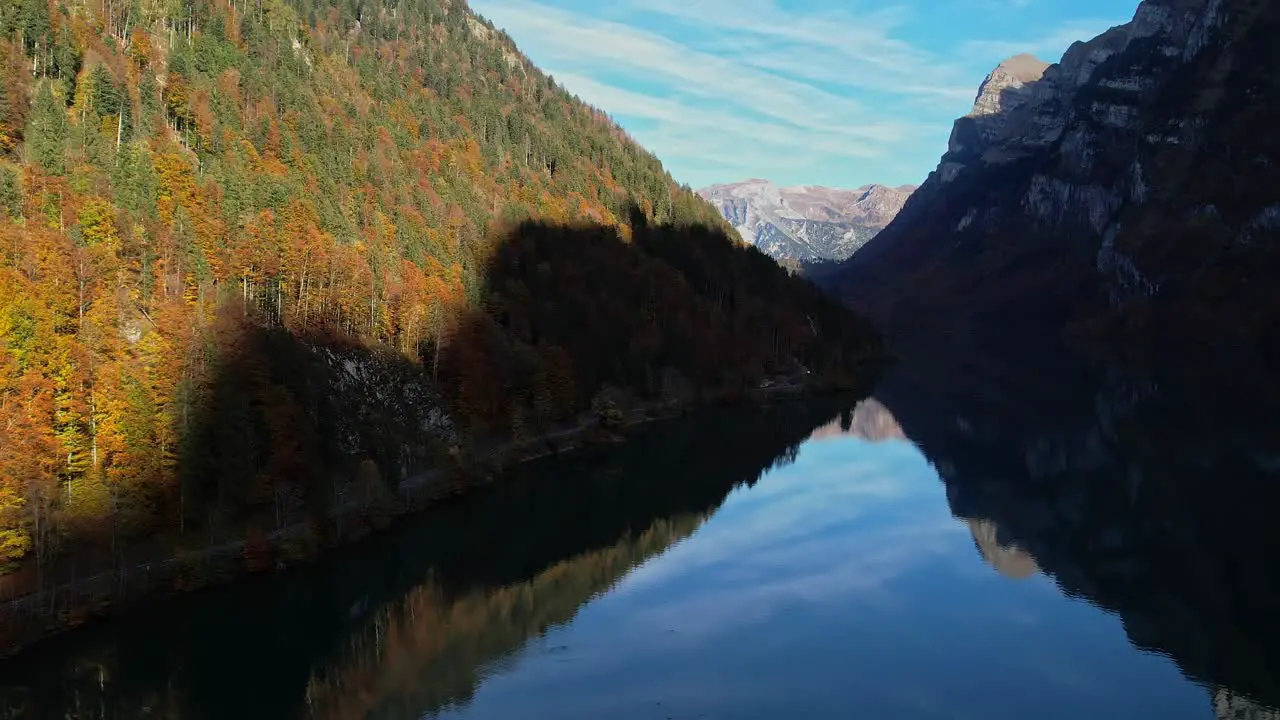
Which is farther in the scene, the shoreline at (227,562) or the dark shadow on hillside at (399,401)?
the dark shadow on hillside at (399,401)

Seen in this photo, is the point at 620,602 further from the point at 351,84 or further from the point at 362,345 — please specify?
the point at 351,84

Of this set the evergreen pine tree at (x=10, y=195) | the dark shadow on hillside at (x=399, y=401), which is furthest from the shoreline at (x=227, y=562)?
the evergreen pine tree at (x=10, y=195)

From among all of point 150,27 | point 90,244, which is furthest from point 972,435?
point 150,27

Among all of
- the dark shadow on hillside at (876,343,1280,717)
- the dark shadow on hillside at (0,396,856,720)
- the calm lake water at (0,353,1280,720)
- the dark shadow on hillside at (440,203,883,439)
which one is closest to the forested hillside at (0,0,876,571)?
the dark shadow on hillside at (440,203,883,439)

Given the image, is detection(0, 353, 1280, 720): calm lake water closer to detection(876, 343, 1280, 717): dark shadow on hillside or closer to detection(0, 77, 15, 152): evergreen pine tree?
detection(876, 343, 1280, 717): dark shadow on hillside

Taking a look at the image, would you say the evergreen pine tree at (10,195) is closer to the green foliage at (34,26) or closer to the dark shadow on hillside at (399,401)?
the dark shadow on hillside at (399,401)

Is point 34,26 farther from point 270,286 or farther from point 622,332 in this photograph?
point 622,332
